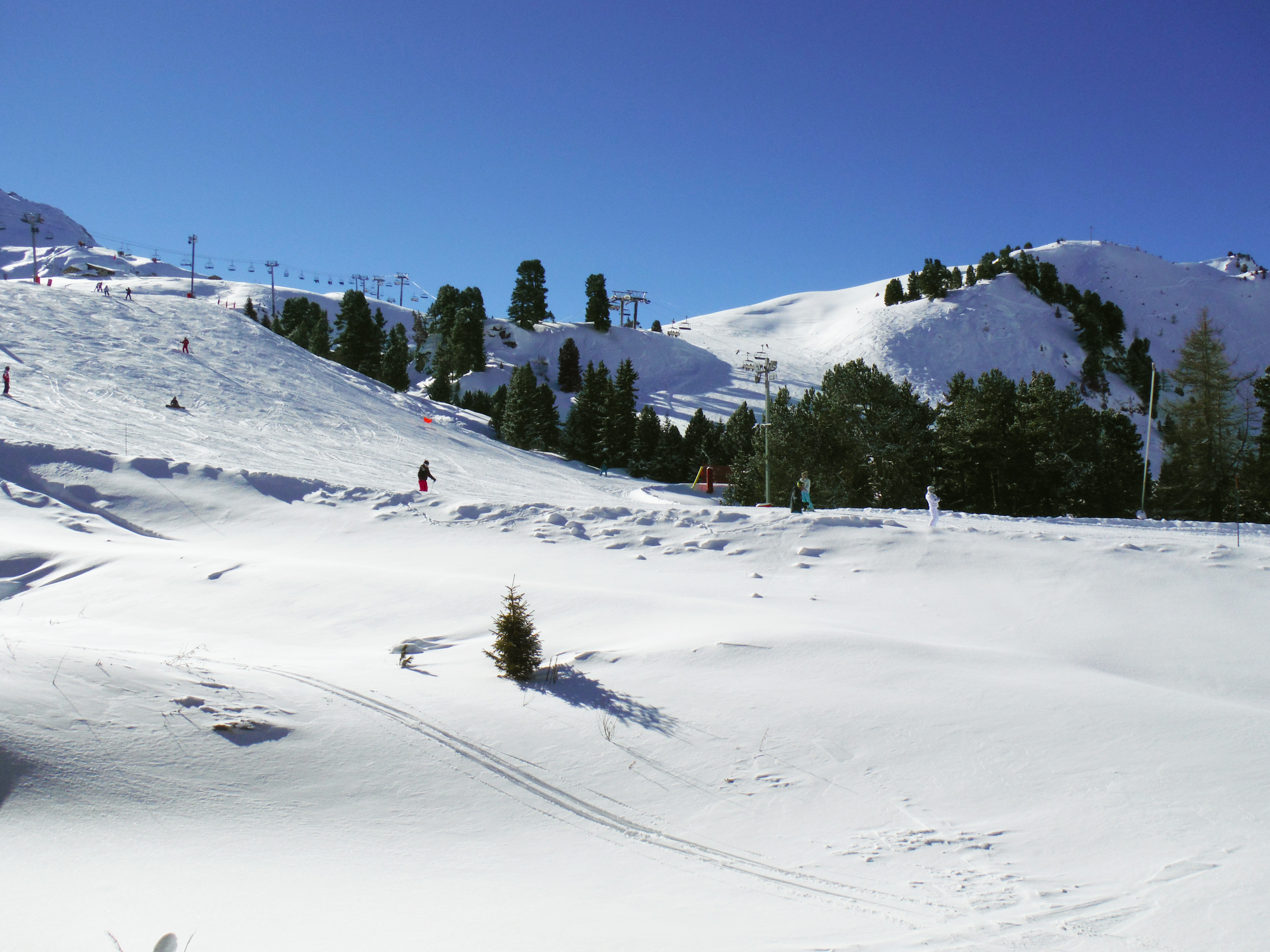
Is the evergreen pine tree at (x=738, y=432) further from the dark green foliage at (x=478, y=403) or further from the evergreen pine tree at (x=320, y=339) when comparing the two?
the evergreen pine tree at (x=320, y=339)

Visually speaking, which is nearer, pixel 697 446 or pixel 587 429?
pixel 697 446

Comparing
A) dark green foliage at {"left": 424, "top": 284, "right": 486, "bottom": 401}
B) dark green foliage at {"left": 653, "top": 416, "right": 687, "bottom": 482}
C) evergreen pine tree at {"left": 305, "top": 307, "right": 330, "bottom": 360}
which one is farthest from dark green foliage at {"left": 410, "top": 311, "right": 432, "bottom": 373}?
dark green foliage at {"left": 653, "top": 416, "right": 687, "bottom": 482}

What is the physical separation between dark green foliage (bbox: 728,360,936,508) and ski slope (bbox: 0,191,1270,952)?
25.3 metres

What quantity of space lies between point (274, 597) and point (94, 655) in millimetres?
5752

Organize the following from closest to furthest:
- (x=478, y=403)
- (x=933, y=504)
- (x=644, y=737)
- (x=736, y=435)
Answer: (x=644, y=737) → (x=933, y=504) → (x=736, y=435) → (x=478, y=403)

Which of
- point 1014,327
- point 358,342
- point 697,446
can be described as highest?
point 1014,327

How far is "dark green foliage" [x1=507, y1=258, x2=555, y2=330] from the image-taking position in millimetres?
112562

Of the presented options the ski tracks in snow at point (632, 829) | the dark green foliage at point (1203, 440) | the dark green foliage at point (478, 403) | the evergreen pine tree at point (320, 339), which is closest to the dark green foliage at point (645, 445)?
the dark green foliage at point (478, 403)

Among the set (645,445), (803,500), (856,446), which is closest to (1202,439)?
(856,446)

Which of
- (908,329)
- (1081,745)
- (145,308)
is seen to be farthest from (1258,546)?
(908,329)

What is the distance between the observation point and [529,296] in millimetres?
112750

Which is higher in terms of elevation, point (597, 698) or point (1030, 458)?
point (1030, 458)

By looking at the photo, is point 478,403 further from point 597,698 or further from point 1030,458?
point 597,698

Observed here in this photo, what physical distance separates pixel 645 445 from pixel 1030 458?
3590 centimetres
